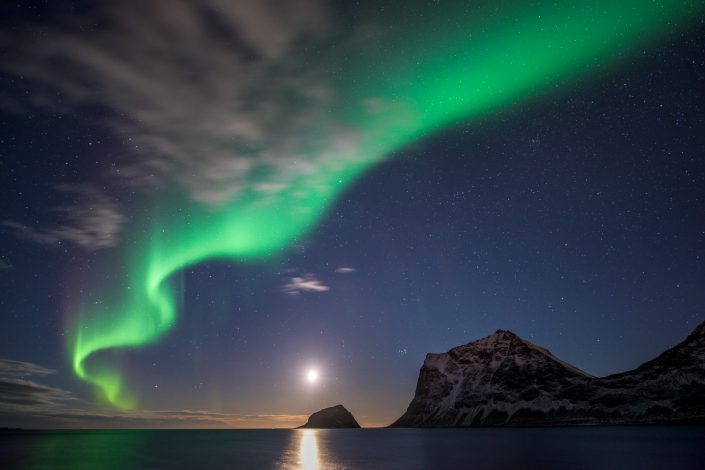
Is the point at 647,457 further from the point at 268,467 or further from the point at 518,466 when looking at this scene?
the point at 268,467

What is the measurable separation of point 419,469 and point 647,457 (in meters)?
44.5

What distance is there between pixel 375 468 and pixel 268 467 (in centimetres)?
1921

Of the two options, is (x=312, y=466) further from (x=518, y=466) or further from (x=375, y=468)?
(x=518, y=466)

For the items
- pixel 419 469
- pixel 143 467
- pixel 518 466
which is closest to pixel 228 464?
pixel 143 467

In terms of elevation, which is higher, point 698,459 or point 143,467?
point 143,467

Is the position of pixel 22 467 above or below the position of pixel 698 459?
above

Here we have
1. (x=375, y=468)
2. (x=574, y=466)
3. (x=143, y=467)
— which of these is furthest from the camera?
(x=143, y=467)

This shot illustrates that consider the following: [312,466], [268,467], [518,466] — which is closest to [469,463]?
[518,466]

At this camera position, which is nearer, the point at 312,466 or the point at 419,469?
the point at 419,469

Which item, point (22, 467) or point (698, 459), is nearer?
point (698, 459)

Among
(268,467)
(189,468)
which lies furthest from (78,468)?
(268,467)

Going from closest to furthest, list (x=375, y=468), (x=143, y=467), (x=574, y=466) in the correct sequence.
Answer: (x=574, y=466) → (x=375, y=468) → (x=143, y=467)

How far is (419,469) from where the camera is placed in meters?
65.1

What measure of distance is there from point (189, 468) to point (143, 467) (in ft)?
31.2
